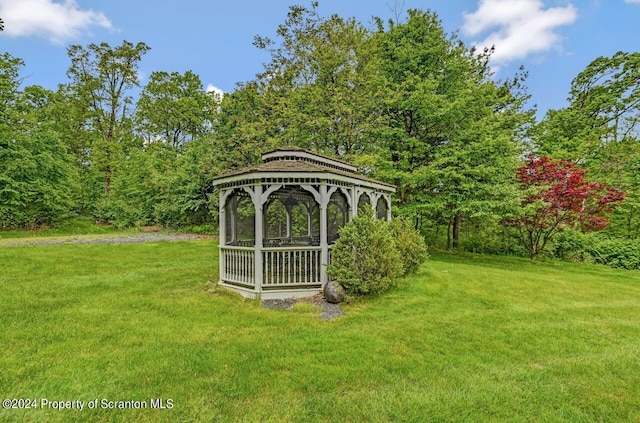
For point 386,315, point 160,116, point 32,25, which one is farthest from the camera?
point 160,116

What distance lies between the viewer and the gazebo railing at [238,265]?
24.8ft

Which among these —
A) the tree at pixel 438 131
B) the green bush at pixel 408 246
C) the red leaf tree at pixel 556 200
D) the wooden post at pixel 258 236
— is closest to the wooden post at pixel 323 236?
the wooden post at pixel 258 236

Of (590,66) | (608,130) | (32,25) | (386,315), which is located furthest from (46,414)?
(590,66)

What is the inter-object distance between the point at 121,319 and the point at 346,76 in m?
14.6

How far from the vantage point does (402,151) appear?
15125 millimetres

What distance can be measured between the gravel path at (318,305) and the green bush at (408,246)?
120 inches

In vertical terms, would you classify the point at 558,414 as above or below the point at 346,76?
below

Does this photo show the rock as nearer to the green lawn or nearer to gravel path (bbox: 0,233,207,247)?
the green lawn

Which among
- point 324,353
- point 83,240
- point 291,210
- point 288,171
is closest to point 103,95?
point 83,240

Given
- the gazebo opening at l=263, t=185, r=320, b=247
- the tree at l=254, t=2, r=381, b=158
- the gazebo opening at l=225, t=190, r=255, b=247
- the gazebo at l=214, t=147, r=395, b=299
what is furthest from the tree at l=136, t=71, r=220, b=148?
the gazebo at l=214, t=147, r=395, b=299

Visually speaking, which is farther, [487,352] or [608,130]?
[608,130]

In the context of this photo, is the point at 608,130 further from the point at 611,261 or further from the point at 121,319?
the point at 121,319

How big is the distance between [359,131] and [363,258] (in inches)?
391

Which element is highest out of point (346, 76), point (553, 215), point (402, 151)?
point (346, 76)
